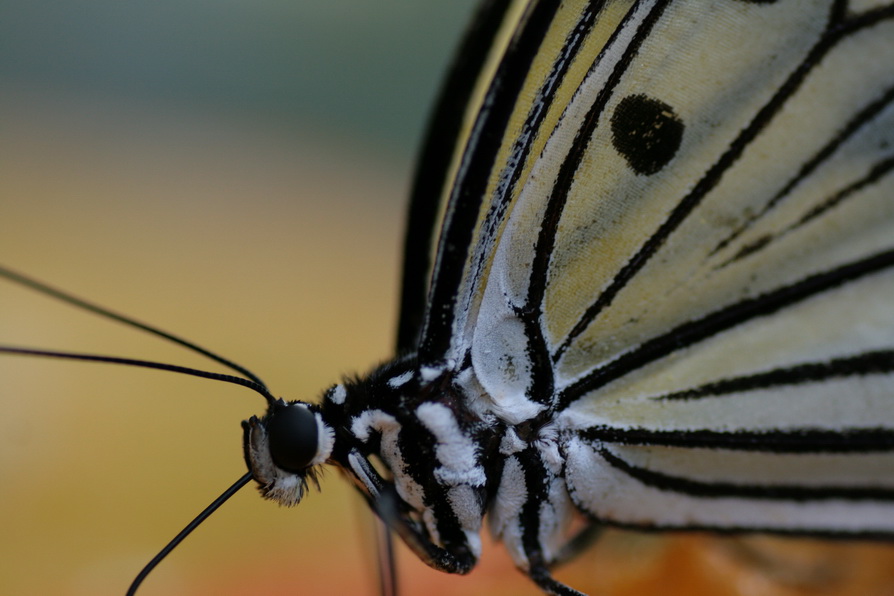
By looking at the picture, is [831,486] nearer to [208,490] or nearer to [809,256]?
[809,256]

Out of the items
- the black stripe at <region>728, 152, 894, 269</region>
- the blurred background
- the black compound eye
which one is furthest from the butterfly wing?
the blurred background

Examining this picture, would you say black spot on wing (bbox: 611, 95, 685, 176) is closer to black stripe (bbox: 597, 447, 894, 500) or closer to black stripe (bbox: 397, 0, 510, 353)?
black stripe (bbox: 397, 0, 510, 353)

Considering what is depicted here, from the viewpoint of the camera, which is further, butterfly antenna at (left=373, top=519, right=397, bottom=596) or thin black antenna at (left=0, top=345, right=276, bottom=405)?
butterfly antenna at (left=373, top=519, right=397, bottom=596)

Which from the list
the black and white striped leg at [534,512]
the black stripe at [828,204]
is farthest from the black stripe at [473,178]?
the black stripe at [828,204]

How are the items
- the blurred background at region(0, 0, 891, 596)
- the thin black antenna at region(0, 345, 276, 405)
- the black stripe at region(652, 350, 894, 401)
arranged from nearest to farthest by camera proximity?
1. the thin black antenna at region(0, 345, 276, 405)
2. the black stripe at region(652, 350, 894, 401)
3. the blurred background at region(0, 0, 891, 596)

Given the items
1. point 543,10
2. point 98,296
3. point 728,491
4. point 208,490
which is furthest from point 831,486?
point 98,296

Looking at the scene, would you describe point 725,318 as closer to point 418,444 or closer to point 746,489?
point 746,489
